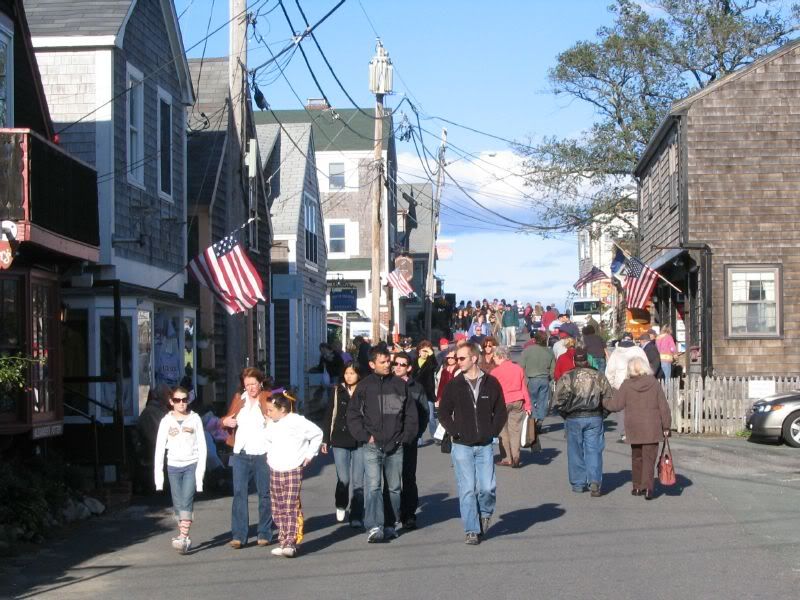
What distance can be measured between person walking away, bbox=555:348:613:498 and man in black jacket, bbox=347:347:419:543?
11.6ft

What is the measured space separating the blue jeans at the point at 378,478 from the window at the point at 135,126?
8353 mm

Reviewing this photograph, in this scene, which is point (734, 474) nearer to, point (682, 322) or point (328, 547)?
point (328, 547)

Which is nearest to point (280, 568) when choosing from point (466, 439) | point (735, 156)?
point (466, 439)

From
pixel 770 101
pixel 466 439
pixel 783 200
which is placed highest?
pixel 770 101

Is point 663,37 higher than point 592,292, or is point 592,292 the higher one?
point 663,37

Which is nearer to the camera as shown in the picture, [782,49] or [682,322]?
[782,49]

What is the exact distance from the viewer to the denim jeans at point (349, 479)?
12414 millimetres

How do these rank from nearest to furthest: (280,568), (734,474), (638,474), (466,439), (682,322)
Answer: (280,568) → (466,439) → (638,474) → (734,474) → (682,322)

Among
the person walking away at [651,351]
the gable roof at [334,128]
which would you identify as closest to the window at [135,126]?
the person walking away at [651,351]

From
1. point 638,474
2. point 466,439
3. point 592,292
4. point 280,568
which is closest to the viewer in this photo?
point 280,568

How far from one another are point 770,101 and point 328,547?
56.7 feet

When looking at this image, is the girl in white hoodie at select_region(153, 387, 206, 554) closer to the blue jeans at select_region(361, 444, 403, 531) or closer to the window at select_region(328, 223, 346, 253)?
the blue jeans at select_region(361, 444, 403, 531)

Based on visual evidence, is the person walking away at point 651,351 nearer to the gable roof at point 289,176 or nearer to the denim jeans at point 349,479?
the denim jeans at point 349,479

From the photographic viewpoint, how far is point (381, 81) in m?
31.5
